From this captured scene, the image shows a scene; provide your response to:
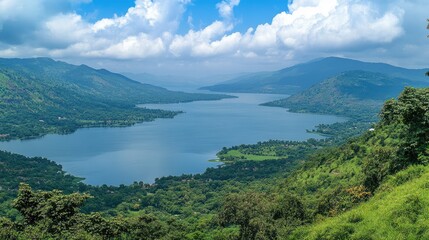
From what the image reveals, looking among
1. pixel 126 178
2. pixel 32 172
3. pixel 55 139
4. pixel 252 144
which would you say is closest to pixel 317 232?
pixel 126 178

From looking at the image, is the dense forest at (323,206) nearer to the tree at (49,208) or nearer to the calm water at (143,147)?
the tree at (49,208)

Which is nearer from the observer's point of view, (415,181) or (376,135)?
(415,181)

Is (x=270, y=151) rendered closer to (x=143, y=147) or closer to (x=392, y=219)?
(x=143, y=147)

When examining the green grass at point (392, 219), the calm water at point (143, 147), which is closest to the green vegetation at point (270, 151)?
the calm water at point (143, 147)

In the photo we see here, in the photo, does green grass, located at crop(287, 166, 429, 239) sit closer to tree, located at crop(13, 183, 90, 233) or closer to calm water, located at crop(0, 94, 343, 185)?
tree, located at crop(13, 183, 90, 233)

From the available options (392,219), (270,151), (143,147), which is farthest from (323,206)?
(143,147)

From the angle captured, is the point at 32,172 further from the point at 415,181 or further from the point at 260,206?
the point at 415,181

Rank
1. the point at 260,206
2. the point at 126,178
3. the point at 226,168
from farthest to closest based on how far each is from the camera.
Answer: the point at 226,168
the point at 126,178
the point at 260,206

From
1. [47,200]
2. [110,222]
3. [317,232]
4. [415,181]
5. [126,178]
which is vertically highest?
[415,181]
